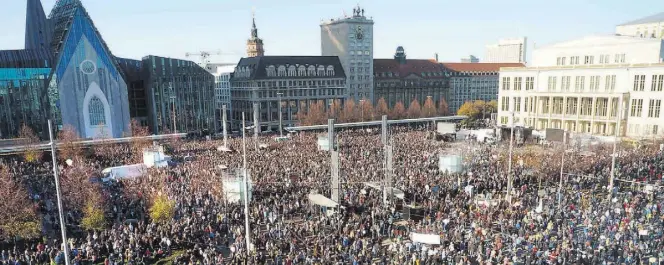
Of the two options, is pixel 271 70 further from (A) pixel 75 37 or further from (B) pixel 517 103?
(B) pixel 517 103

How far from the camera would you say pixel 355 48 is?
303 ft

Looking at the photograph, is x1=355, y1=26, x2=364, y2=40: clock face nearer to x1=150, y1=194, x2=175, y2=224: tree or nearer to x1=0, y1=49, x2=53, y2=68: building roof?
x1=0, y1=49, x2=53, y2=68: building roof

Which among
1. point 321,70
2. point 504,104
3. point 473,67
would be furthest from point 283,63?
point 473,67

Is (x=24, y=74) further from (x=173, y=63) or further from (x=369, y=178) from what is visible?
(x=369, y=178)

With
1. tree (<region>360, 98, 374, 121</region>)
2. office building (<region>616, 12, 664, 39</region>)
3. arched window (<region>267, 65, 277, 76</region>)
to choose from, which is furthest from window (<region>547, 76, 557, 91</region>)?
arched window (<region>267, 65, 277, 76</region>)

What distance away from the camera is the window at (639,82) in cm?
4962

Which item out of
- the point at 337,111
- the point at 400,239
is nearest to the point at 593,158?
the point at 400,239

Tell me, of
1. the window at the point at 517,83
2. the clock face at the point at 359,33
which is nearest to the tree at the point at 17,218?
the window at the point at 517,83

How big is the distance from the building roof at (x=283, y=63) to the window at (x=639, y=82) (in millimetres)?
50392

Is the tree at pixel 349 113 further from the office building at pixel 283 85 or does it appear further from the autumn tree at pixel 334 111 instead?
the office building at pixel 283 85

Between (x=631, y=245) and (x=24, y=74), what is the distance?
68.5 metres

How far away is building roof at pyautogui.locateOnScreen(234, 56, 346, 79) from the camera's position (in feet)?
270

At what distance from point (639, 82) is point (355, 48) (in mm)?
52954

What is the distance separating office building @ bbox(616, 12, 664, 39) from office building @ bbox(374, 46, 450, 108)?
125 feet
